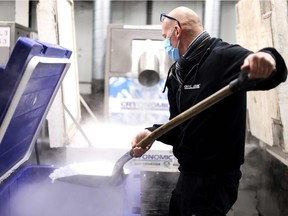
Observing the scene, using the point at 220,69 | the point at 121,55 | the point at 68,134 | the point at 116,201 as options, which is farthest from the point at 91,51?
the point at 220,69

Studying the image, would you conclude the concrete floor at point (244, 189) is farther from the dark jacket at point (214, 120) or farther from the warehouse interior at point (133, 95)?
the dark jacket at point (214, 120)

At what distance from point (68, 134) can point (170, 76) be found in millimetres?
870

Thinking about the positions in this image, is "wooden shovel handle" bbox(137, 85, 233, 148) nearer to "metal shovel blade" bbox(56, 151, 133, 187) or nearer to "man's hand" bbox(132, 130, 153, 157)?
"man's hand" bbox(132, 130, 153, 157)

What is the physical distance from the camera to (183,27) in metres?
1.34

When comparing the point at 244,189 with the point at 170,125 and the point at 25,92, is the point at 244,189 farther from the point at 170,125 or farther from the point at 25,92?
the point at 25,92

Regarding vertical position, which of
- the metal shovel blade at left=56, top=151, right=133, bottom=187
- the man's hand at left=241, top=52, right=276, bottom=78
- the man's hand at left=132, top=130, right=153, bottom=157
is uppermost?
the man's hand at left=241, top=52, right=276, bottom=78

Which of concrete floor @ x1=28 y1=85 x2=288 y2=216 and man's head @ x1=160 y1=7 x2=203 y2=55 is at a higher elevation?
man's head @ x1=160 y1=7 x2=203 y2=55

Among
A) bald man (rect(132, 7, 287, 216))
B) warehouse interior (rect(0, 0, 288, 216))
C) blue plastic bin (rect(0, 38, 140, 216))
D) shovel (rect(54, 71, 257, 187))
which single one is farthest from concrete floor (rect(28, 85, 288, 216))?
bald man (rect(132, 7, 287, 216))

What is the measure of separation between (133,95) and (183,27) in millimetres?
1244

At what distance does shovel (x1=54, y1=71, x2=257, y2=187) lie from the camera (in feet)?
3.08

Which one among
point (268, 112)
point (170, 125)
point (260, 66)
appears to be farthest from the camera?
point (268, 112)

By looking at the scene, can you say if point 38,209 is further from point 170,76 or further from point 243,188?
point 243,188

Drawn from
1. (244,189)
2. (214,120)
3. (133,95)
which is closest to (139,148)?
(214,120)

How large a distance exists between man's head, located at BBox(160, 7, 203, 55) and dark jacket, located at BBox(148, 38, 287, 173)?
11cm
